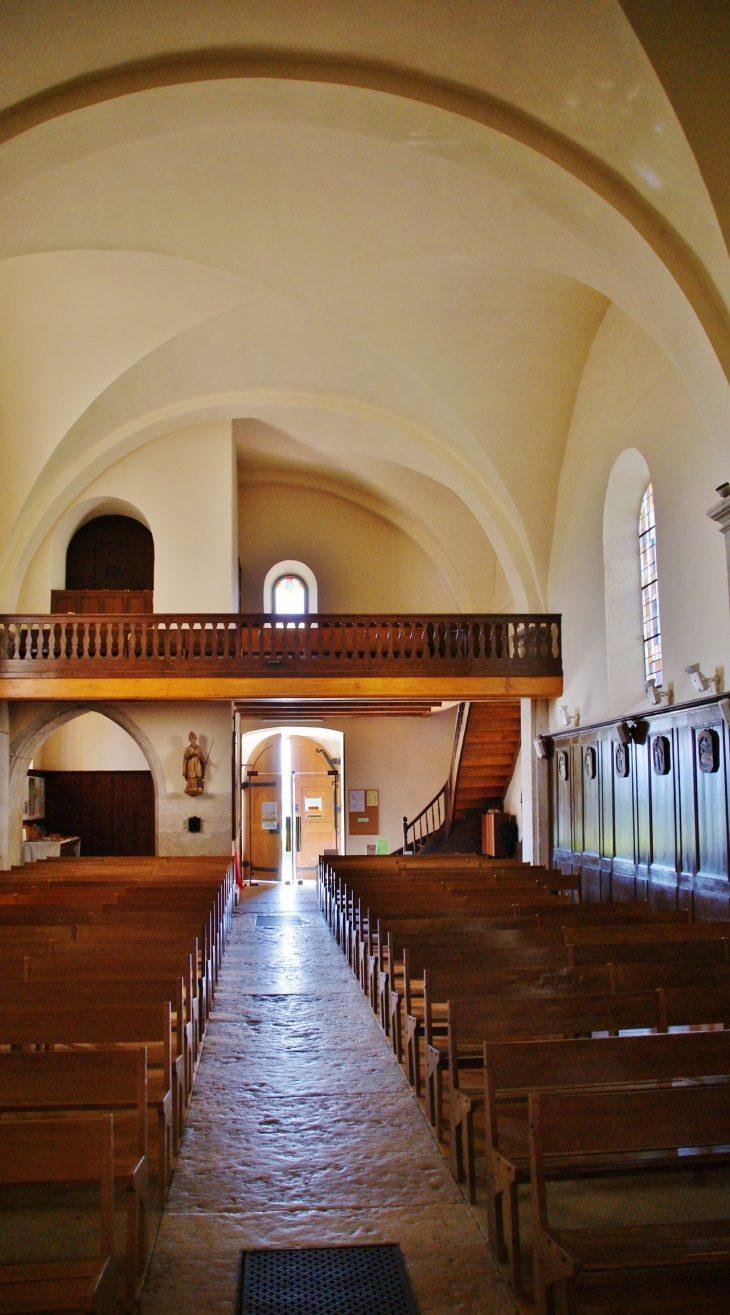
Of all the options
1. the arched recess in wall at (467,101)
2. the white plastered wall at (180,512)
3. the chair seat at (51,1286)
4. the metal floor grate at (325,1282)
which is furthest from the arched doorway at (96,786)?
the chair seat at (51,1286)

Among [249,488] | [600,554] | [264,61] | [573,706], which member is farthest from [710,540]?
[249,488]

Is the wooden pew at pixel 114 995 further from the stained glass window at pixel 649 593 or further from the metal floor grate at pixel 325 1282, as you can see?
the stained glass window at pixel 649 593

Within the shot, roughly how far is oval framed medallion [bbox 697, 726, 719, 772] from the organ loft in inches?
1.9

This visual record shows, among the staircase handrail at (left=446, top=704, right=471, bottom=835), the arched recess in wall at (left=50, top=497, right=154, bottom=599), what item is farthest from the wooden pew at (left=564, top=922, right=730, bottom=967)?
the arched recess in wall at (left=50, top=497, right=154, bottom=599)

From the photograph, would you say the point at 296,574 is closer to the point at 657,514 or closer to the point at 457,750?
the point at 457,750

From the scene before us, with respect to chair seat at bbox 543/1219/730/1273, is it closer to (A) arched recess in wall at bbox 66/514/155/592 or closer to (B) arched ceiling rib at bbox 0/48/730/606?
(B) arched ceiling rib at bbox 0/48/730/606

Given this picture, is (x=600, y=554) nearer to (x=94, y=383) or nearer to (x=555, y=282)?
(x=555, y=282)

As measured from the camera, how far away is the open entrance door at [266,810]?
22781 mm

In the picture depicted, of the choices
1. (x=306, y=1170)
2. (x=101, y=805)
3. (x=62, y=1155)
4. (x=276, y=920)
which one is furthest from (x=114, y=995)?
(x=101, y=805)

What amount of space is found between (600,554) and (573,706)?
7.58 feet

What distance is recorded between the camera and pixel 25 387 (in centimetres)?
1434

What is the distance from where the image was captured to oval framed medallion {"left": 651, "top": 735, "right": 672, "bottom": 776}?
11.0 metres

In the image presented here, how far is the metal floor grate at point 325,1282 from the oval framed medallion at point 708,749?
6.70m

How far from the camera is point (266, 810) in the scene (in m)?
23.1
